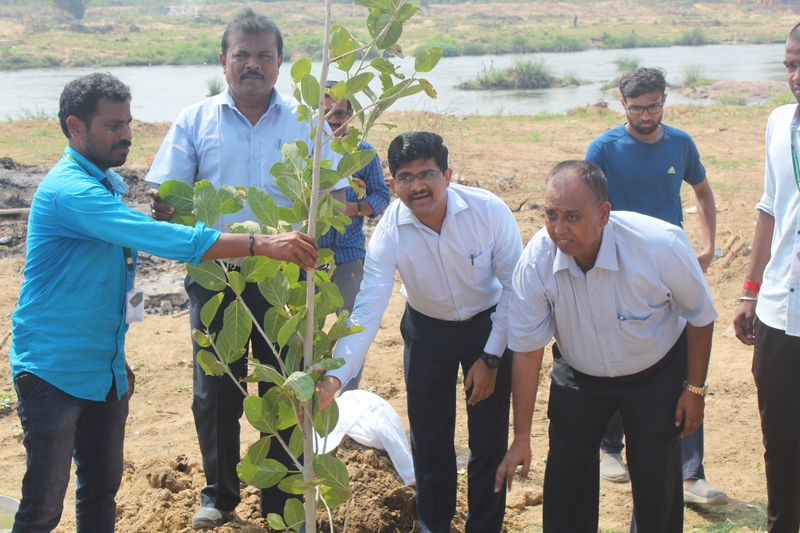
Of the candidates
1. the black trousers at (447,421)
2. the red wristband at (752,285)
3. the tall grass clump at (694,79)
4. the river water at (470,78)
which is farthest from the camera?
the tall grass clump at (694,79)

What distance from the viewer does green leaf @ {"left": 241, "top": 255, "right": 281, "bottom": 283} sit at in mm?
2787

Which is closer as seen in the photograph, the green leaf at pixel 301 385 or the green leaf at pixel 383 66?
the green leaf at pixel 301 385

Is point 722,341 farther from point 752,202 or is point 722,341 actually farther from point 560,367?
point 752,202

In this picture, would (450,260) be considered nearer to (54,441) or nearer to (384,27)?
(384,27)

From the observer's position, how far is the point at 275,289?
9.24 feet

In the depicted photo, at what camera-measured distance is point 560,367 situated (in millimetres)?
3336

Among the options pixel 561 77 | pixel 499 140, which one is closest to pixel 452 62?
pixel 561 77

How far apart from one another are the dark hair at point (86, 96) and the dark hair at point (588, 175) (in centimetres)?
144

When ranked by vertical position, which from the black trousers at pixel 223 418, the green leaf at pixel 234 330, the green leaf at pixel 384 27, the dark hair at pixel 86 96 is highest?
the green leaf at pixel 384 27

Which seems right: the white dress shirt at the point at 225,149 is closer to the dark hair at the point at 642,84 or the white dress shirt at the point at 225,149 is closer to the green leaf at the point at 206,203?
the green leaf at the point at 206,203

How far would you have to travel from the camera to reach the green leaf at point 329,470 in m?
2.83

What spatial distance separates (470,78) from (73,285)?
26323mm

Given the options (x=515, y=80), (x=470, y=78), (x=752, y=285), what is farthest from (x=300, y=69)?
(x=470, y=78)

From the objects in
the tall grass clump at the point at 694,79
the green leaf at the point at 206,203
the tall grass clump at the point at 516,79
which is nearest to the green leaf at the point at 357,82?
the green leaf at the point at 206,203
